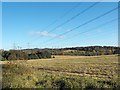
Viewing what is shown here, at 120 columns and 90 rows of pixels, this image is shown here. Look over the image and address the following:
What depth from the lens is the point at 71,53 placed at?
128m

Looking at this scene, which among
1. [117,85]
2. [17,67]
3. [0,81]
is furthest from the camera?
[17,67]

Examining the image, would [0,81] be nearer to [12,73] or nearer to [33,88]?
[12,73]

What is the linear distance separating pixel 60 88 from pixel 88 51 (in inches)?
4006

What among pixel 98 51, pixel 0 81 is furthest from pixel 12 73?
pixel 98 51

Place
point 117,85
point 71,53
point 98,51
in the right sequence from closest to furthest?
point 117,85 < point 98,51 < point 71,53

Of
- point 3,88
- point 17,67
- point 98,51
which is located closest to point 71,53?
point 98,51

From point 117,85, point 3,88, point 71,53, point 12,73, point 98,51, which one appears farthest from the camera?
point 71,53

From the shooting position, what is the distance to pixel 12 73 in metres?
26.2

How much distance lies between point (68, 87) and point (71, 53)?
108422mm

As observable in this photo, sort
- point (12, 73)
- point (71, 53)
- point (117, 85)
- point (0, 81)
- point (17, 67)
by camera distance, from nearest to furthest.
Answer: point (117, 85), point (0, 81), point (12, 73), point (17, 67), point (71, 53)

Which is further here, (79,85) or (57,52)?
(57,52)

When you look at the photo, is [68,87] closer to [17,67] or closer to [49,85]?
[49,85]

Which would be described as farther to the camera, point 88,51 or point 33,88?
point 88,51

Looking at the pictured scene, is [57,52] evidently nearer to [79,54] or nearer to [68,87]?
[79,54]
